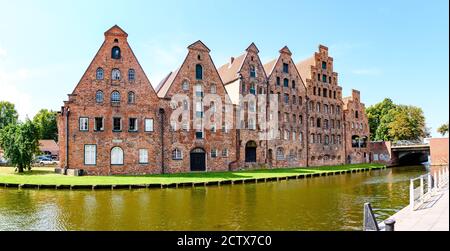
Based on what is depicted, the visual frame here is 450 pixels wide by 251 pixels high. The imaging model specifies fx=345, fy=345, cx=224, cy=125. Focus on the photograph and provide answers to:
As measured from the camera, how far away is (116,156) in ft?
105

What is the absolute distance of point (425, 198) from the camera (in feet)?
45.3

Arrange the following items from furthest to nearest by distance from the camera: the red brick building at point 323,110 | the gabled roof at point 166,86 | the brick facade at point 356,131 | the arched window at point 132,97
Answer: the brick facade at point 356,131
the red brick building at point 323,110
the gabled roof at point 166,86
the arched window at point 132,97

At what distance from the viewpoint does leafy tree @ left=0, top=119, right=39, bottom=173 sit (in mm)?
32812

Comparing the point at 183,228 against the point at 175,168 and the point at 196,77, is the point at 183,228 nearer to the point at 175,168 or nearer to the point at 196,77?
the point at 175,168

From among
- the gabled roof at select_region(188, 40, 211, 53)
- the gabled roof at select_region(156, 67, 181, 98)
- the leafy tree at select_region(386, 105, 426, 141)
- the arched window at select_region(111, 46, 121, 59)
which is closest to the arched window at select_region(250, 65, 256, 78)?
the gabled roof at select_region(188, 40, 211, 53)

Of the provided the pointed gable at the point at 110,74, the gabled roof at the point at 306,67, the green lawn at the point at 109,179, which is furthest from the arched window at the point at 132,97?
the gabled roof at the point at 306,67

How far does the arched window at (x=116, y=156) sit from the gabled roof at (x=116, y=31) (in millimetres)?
10777

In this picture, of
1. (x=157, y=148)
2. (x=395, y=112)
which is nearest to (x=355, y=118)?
(x=395, y=112)

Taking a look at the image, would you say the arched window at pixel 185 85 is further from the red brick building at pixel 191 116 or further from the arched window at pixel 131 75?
the arched window at pixel 131 75

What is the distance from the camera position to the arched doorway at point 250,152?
4031 centimetres

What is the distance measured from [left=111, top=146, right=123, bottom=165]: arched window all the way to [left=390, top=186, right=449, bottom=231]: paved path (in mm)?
25895

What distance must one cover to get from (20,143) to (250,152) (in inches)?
942

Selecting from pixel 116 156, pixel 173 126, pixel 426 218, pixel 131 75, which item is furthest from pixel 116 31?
pixel 426 218
